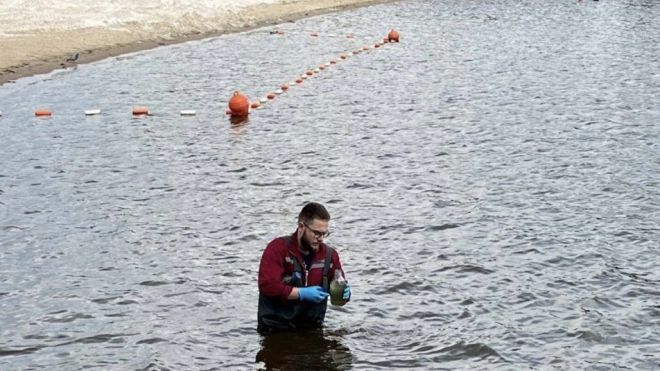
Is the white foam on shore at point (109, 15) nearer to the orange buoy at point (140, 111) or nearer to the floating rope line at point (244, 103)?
the floating rope line at point (244, 103)

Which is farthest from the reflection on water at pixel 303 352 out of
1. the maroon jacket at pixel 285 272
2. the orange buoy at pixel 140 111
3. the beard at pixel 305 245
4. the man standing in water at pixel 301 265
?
the orange buoy at pixel 140 111

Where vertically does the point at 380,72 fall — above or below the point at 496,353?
above

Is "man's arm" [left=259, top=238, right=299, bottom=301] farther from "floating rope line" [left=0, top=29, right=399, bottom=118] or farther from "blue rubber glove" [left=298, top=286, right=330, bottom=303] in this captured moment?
"floating rope line" [left=0, top=29, right=399, bottom=118]

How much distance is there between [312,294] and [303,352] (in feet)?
4.03

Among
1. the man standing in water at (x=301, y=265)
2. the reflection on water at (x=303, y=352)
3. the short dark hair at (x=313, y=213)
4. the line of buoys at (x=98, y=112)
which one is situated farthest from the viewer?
the line of buoys at (x=98, y=112)

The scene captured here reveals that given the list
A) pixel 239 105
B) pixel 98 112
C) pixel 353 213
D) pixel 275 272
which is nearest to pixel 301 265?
pixel 275 272

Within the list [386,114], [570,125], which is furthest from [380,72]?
[570,125]

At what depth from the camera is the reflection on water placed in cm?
1253

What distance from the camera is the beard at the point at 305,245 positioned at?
38.7 ft

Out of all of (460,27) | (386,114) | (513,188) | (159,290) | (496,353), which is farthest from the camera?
(460,27)

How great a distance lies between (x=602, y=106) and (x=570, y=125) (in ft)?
9.24

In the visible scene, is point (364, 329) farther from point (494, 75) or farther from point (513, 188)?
point (494, 75)

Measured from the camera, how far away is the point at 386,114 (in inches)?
1145

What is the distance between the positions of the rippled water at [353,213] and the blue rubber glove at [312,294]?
3.55 ft
